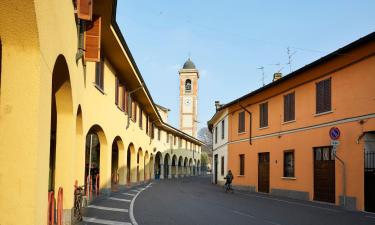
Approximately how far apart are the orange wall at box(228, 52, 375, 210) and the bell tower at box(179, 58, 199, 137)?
55.1 meters

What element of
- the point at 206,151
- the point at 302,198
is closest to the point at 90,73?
the point at 302,198

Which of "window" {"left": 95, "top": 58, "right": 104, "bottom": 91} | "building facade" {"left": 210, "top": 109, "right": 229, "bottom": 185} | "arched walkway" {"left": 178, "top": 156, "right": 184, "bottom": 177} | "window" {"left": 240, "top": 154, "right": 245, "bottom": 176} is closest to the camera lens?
"window" {"left": 95, "top": 58, "right": 104, "bottom": 91}

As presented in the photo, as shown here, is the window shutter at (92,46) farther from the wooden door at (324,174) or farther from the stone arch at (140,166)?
the stone arch at (140,166)

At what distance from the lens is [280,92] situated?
2552 centimetres

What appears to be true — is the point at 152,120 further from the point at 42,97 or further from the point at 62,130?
the point at 42,97

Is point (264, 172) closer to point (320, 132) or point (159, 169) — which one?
point (320, 132)

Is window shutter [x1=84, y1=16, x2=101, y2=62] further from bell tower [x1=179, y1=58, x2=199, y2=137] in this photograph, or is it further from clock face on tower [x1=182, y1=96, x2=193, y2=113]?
clock face on tower [x1=182, y1=96, x2=193, y2=113]

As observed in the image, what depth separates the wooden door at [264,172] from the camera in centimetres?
2697

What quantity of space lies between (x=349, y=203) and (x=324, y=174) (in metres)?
2.68

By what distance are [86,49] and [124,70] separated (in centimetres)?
1005

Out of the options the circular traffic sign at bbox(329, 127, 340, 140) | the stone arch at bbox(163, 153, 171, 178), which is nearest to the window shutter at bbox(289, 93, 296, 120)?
the circular traffic sign at bbox(329, 127, 340, 140)

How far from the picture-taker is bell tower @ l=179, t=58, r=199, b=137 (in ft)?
289

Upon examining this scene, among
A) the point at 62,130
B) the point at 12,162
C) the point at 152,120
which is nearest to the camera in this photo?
the point at 12,162

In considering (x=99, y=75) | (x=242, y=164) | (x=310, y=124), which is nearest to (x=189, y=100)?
(x=242, y=164)
